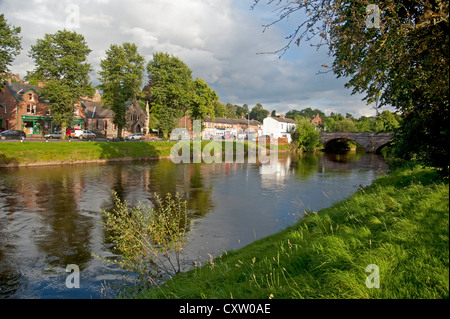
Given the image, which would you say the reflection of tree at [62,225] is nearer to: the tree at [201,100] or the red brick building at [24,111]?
the red brick building at [24,111]

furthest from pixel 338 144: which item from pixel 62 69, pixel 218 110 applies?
pixel 62 69

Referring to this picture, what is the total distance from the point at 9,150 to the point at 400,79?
41775 millimetres

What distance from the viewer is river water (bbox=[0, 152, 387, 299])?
1012cm

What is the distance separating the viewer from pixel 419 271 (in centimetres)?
445

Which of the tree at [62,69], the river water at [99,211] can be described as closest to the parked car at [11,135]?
the tree at [62,69]

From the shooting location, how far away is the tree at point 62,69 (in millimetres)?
51031

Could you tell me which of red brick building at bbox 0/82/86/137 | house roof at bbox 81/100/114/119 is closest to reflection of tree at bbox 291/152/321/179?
red brick building at bbox 0/82/86/137

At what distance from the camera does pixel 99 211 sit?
1817cm

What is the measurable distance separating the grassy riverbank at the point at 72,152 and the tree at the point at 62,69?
42.3 ft

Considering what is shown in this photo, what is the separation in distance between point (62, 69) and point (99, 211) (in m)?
45.0

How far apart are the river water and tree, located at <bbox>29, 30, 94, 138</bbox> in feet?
71.4
